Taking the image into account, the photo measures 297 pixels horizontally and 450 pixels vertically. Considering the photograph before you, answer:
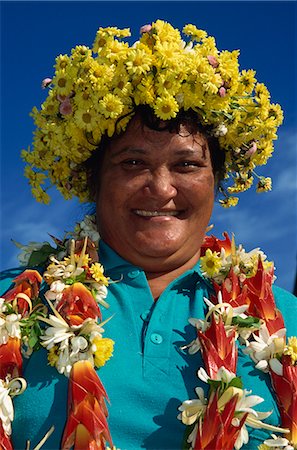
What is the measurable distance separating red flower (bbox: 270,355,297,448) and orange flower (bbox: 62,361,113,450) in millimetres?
733

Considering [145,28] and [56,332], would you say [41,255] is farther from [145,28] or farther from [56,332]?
[145,28]

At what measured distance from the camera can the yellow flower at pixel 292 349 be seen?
338 centimetres

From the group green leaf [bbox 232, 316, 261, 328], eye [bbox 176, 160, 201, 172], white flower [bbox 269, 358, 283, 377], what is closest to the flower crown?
eye [bbox 176, 160, 201, 172]

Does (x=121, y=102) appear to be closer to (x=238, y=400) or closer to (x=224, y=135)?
(x=224, y=135)

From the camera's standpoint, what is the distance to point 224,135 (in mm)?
3891

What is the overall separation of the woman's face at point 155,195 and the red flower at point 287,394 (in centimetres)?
72

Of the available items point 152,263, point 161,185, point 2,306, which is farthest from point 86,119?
point 2,306

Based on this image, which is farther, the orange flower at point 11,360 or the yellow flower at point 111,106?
the yellow flower at point 111,106

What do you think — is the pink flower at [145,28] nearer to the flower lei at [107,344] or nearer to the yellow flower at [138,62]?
the yellow flower at [138,62]

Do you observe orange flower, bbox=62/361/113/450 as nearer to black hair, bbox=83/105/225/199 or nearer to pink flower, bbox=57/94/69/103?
black hair, bbox=83/105/225/199

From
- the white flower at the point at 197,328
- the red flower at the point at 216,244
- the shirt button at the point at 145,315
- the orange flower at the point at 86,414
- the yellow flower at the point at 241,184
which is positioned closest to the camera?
the orange flower at the point at 86,414

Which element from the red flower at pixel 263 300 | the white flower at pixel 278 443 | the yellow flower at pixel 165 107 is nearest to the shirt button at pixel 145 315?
the red flower at pixel 263 300

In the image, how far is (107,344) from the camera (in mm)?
3221

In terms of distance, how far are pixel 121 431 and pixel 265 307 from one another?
86 cm
